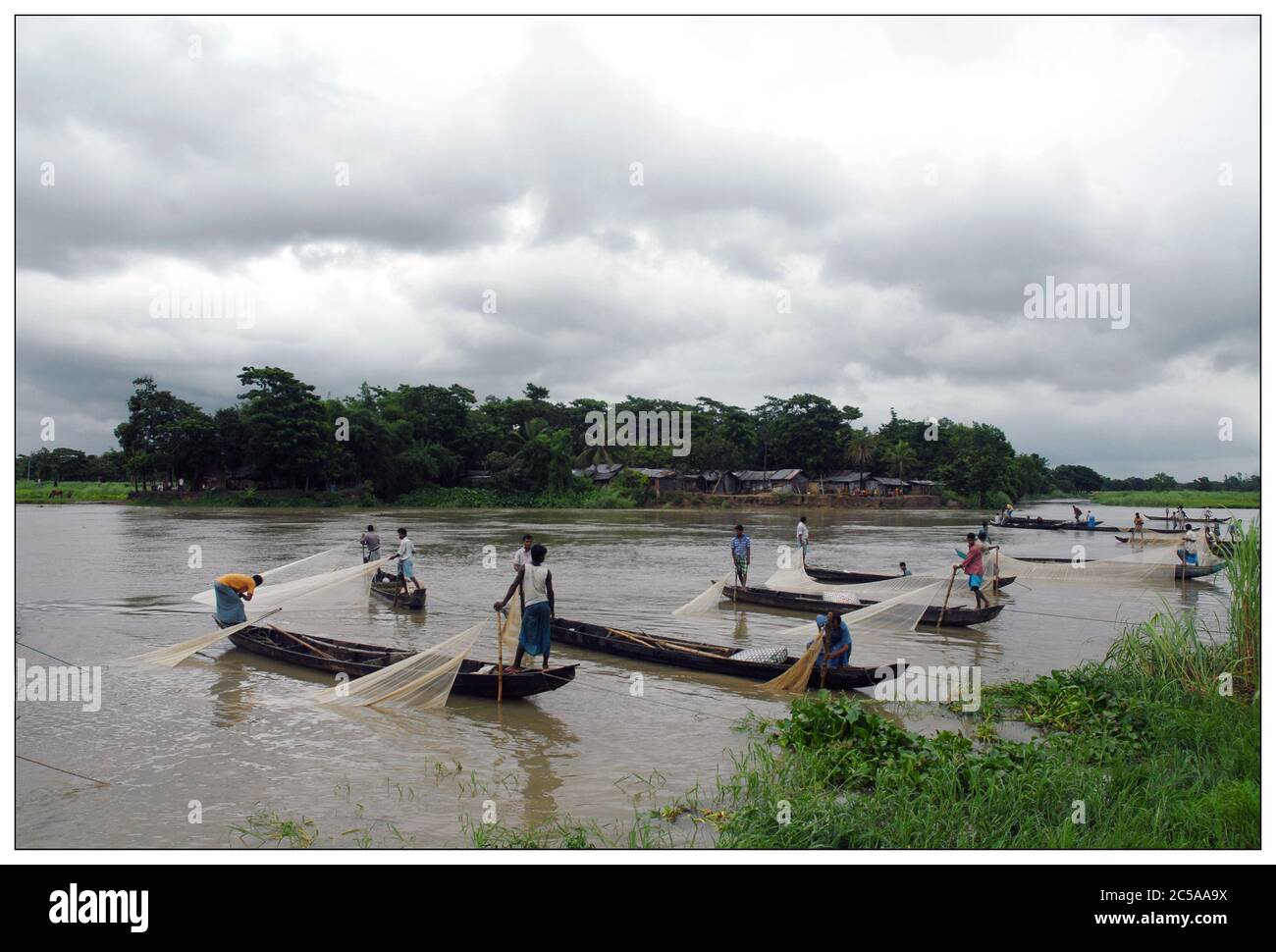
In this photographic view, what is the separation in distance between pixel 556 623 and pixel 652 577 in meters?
8.38

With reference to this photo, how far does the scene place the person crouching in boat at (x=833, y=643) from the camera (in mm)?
8375

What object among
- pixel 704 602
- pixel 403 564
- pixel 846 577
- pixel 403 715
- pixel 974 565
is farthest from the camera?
pixel 846 577

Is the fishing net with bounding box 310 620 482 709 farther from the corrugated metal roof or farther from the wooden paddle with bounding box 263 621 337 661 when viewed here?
the corrugated metal roof

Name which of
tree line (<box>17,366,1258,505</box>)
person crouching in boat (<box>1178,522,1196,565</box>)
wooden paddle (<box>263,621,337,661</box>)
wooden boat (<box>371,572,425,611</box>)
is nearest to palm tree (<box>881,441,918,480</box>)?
tree line (<box>17,366,1258,505</box>)

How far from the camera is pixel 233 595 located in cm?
1020

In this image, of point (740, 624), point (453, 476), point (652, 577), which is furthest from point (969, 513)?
point (740, 624)

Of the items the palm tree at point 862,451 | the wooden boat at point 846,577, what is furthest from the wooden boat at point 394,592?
the palm tree at point 862,451

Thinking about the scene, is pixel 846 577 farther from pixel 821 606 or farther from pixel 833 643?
pixel 833 643

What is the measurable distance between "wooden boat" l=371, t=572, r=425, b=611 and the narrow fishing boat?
3.93 metres

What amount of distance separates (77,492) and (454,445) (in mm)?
30636

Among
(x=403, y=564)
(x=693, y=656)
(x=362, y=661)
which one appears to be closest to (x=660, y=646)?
(x=693, y=656)

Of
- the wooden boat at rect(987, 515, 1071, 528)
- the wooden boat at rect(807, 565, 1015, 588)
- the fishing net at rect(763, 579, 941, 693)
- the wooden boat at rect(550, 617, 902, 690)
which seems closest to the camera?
the wooden boat at rect(550, 617, 902, 690)

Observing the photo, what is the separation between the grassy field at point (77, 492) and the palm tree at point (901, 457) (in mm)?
54775

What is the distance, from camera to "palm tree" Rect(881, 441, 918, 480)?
61031 millimetres
